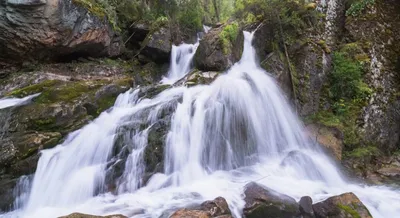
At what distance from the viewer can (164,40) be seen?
Answer: 11609 mm

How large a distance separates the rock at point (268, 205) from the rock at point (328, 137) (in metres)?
3.27

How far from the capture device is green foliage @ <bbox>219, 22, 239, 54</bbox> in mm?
9586

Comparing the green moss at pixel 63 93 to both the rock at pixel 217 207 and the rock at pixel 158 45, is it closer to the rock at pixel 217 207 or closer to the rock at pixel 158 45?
the rock at pixel 158 45

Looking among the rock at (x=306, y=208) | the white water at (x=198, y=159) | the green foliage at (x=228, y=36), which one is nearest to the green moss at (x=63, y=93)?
Result: the white water at (x=198, y=159)

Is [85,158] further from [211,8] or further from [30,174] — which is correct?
[211,8]

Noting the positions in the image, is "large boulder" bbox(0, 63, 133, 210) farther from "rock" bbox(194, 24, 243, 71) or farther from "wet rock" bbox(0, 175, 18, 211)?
"rock" bbox(194, 24, 243, 71)

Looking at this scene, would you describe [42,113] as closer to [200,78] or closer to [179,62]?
[200,78]

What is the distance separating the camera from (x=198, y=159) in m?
6.61

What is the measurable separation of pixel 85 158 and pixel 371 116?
8.17 metres

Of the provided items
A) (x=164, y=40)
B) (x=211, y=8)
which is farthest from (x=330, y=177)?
(x=211, y=8)

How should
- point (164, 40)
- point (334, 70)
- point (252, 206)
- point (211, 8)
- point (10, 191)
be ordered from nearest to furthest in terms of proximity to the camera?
point (252, 206) < point (10, 191) < point (334, 70) < point (164, 40) < point (211, 8)

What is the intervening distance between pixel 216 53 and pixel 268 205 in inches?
237

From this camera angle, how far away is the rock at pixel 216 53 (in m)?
9.43

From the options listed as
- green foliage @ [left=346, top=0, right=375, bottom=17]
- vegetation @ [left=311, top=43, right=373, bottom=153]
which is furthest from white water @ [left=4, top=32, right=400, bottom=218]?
green foliage @ [left=346, top=0, right=375, bottom=17]
